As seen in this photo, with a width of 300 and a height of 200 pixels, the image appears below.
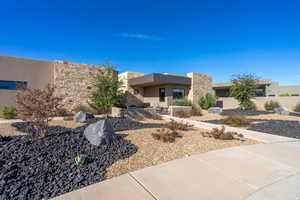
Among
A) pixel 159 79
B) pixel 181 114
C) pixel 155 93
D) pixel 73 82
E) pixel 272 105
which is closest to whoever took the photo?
pixel 181 114

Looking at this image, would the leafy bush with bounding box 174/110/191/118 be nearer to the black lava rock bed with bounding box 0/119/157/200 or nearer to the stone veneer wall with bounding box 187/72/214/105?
the stone veneer wall with bounding box 187/72/214/105

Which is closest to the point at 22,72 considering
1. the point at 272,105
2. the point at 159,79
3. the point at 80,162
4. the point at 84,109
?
the point at 84,109

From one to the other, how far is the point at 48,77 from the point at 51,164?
12090mm

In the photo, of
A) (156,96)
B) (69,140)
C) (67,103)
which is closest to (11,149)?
(69,140)

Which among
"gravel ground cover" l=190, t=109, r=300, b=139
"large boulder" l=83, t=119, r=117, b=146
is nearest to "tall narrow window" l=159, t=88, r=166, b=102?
"gravel ground cover" l=190, t=109, r=300, b=139

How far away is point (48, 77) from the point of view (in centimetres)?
1240

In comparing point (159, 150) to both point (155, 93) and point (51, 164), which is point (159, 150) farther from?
point (155, 93)

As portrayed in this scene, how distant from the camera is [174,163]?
328 centimetres

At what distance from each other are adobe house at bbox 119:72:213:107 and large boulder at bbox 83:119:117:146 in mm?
10882

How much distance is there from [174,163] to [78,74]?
532 inches

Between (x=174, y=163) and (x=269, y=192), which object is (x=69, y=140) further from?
(x=269, y=192)

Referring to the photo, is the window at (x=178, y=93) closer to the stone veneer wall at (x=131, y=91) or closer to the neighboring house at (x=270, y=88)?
the stone veneer wall at (x=131, y=91)

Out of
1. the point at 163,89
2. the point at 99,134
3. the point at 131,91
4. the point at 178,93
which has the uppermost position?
the point at 163,89

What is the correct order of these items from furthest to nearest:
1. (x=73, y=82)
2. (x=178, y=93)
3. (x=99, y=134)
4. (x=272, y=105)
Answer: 1. (x=178, y=93)
2. (x=272, y=105)
3. (x=73, y=82)
4. (x=99, y=134)
